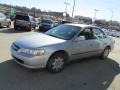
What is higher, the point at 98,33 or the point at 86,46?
the point at 98,33

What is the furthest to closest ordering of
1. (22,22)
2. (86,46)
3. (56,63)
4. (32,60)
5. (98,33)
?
(22,22) → (98,33) → (86,46) → (56,63) → (32,60)

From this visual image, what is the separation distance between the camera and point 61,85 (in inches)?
205

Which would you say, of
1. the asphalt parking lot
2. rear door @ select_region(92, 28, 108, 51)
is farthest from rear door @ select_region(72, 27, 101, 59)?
the asphalt parking lot

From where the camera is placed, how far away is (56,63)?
602 cm

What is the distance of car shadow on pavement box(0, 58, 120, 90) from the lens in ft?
16.1

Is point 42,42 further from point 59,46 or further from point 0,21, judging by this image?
point 0,21

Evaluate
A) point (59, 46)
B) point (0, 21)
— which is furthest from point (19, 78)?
point (0, 21)

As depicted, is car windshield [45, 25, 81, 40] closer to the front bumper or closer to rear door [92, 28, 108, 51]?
rear door [92, 28, 108, 51]

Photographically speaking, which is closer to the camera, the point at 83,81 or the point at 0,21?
the point at 83,81

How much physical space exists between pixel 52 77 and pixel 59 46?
99 cm

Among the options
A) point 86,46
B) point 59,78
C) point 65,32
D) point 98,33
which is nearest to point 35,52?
point 59,78

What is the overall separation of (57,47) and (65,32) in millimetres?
1241

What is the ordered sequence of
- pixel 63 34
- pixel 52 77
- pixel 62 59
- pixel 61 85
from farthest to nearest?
pixel 63 34
pixel 62 59
pixel 52 77
pixel 61 85

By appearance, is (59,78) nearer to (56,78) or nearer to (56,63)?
(56,78)
